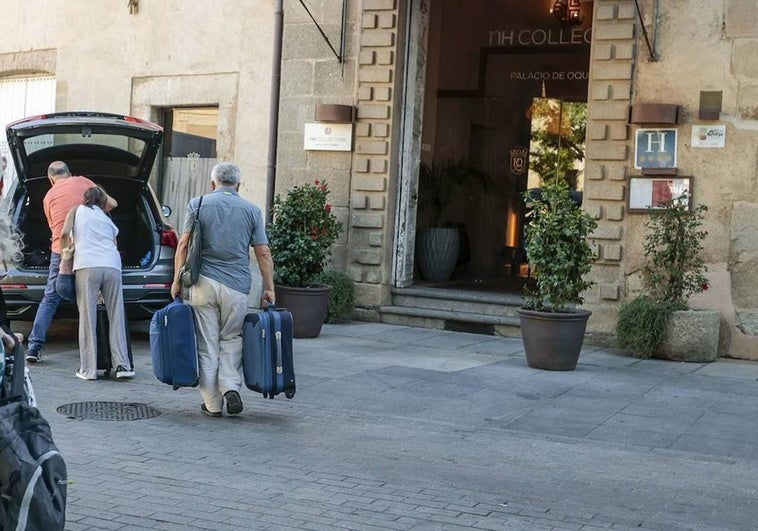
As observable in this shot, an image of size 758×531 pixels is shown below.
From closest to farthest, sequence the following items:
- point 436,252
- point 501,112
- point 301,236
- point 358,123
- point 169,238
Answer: point 169,238, point 301,236, point 358,123, point 436,252, point 501,112

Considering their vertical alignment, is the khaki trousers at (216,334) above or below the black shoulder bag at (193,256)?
below

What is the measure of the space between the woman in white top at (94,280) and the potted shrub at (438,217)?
6491mm

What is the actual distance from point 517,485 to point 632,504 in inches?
26.3

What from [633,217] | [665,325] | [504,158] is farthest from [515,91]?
[665,325]

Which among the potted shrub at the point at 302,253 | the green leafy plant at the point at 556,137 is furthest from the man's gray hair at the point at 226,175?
the green leafy plant at the point at 556,137

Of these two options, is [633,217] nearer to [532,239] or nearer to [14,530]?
[532,239]

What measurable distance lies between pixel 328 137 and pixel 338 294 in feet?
Result: 6.72

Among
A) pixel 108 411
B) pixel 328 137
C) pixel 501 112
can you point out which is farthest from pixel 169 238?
pixel 501 112

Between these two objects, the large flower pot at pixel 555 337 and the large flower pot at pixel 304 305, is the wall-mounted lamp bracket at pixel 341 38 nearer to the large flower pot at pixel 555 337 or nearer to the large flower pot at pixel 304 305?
the large flower pot at pixel 304 305

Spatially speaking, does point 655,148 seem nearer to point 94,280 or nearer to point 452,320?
point 452,320

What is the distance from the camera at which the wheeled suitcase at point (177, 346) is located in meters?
7.58

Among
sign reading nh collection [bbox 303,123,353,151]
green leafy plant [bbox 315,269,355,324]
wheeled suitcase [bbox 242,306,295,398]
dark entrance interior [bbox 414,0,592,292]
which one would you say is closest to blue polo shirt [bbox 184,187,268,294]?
wheeled suitcase [bbox 242,306,295,398]

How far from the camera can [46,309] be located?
392 inches

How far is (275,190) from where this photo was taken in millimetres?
14023
